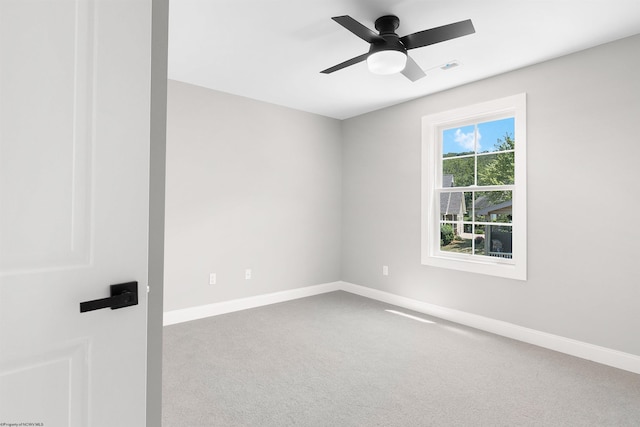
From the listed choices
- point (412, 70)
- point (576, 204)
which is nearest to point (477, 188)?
point (576, 204)

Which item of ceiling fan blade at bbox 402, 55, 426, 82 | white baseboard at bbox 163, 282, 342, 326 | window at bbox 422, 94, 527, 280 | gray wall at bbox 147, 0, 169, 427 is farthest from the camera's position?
white baseboard at bbox 163, 282, 342, 326

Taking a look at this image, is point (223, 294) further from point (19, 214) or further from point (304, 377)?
point (19, 214)

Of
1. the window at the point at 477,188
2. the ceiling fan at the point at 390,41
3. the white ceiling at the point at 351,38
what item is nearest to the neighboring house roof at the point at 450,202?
the window at the point at 477,188

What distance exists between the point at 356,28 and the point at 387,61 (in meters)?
0.38

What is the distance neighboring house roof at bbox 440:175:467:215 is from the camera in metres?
3.95

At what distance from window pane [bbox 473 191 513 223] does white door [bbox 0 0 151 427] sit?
3514mm

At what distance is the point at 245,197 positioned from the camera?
423cm

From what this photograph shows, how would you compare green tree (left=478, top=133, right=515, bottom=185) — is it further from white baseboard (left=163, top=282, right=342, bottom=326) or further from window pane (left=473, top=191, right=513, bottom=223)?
white baseboard (left=163, top=282, right=342, bottom=326)

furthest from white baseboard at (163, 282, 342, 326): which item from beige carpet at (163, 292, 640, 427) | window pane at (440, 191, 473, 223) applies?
window pane at (440, 191, 473, 223)

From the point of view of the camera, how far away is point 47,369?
2.99 ft

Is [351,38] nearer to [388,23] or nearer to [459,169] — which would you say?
[388,23]

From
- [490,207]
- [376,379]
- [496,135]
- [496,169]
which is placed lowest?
[376,379]

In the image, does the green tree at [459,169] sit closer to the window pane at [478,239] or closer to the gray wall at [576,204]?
the window pane at [478,239]

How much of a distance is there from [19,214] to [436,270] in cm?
385
